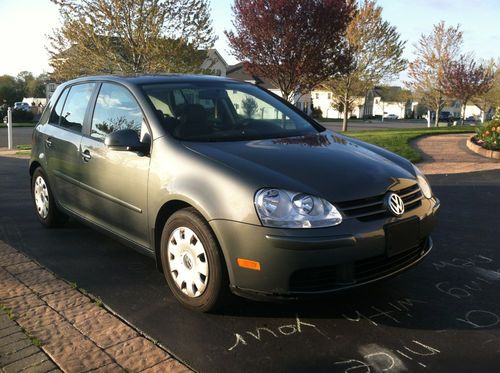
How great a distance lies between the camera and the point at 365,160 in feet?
11.6

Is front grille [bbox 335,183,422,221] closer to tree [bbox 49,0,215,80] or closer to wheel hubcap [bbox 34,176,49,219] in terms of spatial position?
wheel hubcap [bbox 34,176,49,219]

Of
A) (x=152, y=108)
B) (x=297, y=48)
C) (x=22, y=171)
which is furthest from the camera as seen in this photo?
(x=297, y=48)

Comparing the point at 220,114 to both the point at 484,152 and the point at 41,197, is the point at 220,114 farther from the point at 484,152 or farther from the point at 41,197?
the point at 484,152

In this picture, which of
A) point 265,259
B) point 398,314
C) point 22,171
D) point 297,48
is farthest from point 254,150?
point 297,48

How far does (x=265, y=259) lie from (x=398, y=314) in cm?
108

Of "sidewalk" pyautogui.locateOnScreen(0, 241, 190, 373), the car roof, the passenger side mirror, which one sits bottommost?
"sidewalk" pyautogui.locateOnScreen(0, 241, 190, 373)

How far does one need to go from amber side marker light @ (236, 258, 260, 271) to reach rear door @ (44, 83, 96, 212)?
7.22ft

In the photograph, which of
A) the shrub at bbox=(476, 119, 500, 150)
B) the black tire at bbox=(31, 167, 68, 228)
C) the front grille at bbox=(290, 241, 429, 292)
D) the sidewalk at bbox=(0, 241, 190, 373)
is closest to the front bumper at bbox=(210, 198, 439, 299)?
the front grille at bbox=(290, 241, 429, 292)

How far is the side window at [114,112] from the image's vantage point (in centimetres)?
398

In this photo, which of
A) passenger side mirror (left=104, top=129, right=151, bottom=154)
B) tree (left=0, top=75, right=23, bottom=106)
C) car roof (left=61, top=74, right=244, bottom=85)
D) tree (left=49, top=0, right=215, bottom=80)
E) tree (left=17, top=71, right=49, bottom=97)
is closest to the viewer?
passenger side mirror (left=104, top=129, right=151, bottom=154)

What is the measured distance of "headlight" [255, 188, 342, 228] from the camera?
2.90 m

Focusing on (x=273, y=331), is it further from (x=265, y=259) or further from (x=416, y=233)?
(x=416, y=233)

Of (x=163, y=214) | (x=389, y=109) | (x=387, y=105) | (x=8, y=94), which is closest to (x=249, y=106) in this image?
(x=163, y=214)

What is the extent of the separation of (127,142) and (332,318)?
1.93m
